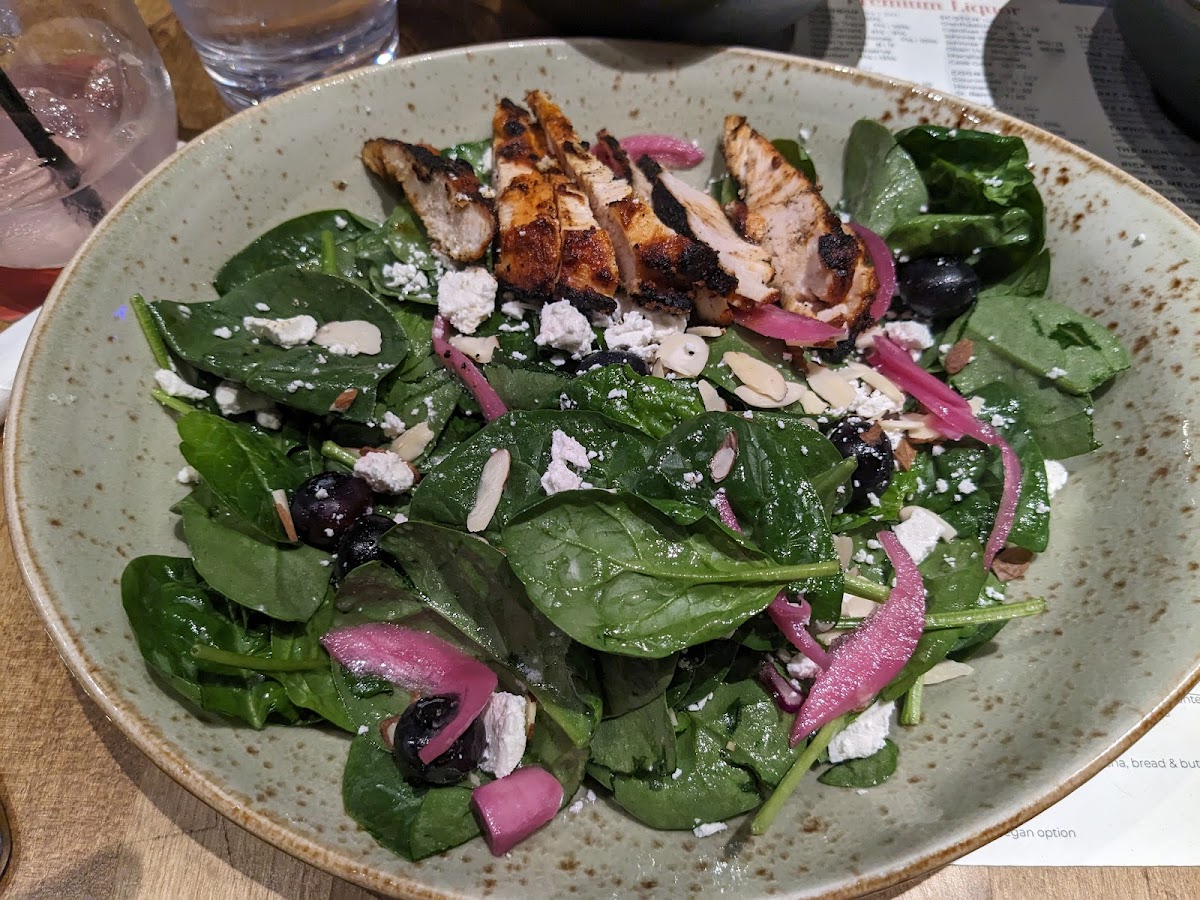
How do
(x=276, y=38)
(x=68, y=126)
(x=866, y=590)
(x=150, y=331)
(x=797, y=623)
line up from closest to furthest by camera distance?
(x=797, y=623), (x=866, y=590), (x=150, y=331), (x=68, y=126), (x=276, y=38)

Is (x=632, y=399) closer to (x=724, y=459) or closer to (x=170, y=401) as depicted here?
(x=724, y=459)

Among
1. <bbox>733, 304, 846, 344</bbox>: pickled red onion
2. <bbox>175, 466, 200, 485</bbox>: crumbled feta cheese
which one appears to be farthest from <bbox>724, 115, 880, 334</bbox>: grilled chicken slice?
<bbox>175, 466, 200, 485</bbox>: crumbled feta cheese

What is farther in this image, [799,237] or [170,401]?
[799,237]

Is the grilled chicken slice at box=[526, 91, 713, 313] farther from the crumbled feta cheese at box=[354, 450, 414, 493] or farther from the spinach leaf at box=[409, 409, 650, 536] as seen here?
the crumbled feta cheese at box=[354, 450, 414, 493]

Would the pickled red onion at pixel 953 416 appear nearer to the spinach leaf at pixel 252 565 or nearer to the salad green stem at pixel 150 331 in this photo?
the spinach leaf at pixel 252 565

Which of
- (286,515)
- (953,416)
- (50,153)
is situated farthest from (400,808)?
(50,153)

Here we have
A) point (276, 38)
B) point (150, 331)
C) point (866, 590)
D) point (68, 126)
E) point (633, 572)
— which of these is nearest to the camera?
point (633, 572)

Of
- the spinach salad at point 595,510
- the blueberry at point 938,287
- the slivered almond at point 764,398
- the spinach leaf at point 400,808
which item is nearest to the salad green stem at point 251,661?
the spinach salad at point 595,510
